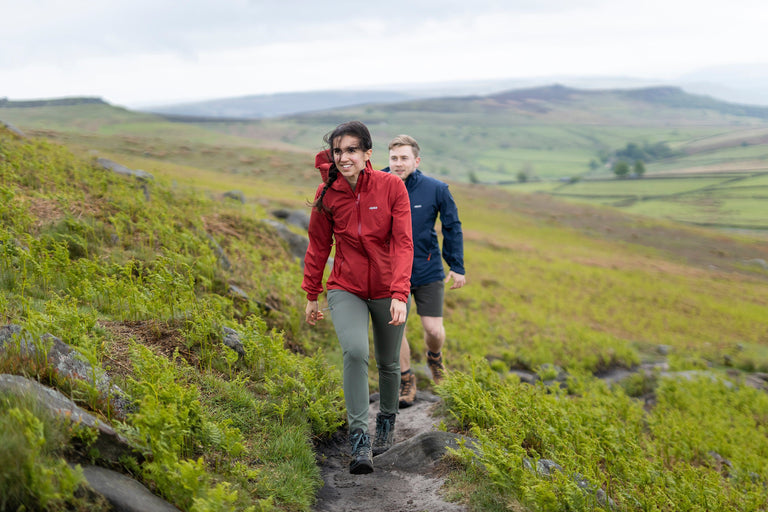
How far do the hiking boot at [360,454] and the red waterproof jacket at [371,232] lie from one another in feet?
4.17

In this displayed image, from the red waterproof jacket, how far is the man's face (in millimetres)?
1645

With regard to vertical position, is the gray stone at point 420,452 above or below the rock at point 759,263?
above

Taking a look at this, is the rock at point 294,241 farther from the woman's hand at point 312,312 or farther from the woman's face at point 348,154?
the woman's face at point 348,154

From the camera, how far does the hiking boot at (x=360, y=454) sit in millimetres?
4695

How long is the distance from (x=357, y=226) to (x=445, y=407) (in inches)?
105

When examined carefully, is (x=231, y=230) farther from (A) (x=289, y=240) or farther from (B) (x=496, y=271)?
(B) (x=496, y=271)

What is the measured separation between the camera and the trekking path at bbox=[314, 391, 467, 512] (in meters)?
4.19

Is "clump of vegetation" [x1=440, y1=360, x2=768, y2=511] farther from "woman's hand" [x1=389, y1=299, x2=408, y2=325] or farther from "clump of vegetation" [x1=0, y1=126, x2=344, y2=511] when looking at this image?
"clump of vegetation" [x1=0, y1=126, x2=344, y2=511]

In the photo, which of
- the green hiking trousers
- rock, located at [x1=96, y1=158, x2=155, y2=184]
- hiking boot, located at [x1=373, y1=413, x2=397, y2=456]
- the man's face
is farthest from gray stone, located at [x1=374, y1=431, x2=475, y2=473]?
rock, located at [x1=96, y1=158, x2=155, y2=184]

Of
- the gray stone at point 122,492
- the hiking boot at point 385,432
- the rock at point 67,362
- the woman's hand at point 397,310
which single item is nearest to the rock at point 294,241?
the hiking boot at point 385,432

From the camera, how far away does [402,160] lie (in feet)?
20.8

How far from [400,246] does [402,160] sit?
6.62 ft

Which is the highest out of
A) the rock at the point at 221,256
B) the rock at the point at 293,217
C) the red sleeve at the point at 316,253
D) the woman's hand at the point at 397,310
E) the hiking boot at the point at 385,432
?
the red sleeve at the point at 316,253

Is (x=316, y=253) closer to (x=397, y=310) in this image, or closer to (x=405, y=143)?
(x=397, y=310)
